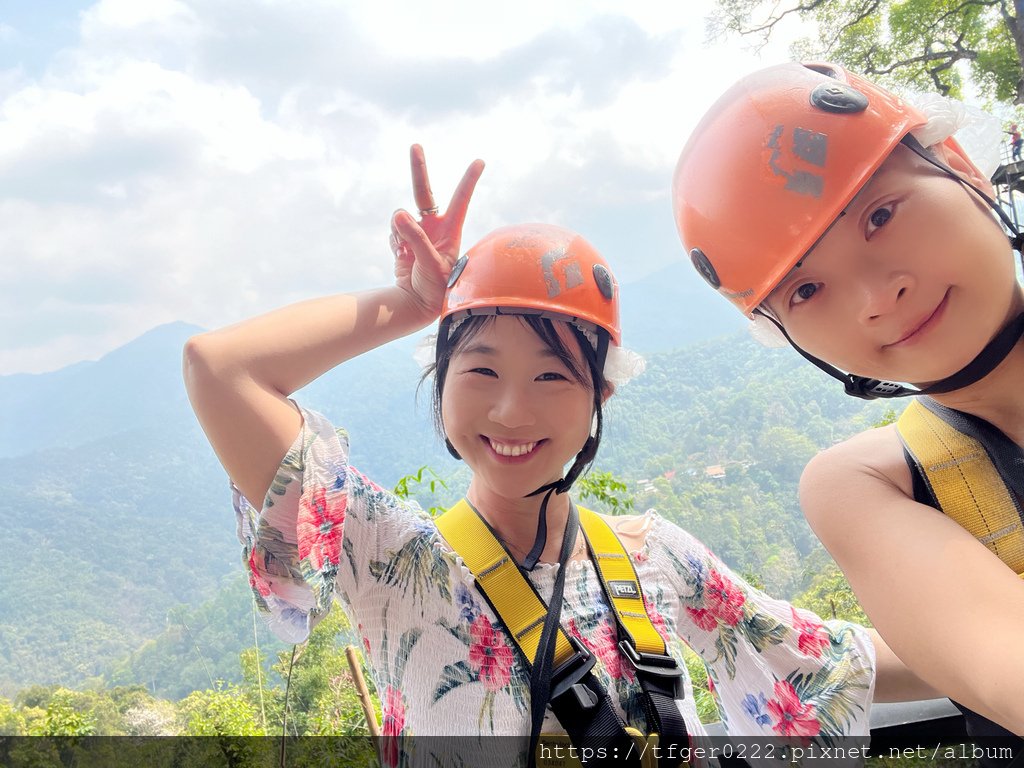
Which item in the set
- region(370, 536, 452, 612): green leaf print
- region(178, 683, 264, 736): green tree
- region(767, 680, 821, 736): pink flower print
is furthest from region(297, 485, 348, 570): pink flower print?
region(178, 683, 264, 736): green tree

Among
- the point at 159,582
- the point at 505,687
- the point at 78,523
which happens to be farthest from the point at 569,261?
the point at 78,523

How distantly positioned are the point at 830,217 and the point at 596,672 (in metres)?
0.98

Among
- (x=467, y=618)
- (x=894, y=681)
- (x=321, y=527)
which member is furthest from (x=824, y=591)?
(x=321, y=527)

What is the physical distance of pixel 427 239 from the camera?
1448mm

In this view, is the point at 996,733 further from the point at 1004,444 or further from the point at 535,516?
the point at 535,516

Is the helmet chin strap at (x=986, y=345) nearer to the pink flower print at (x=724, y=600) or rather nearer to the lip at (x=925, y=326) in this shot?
the lip at (x=925, y=326)

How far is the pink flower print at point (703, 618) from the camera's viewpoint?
1553 mm

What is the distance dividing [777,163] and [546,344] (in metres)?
0.58

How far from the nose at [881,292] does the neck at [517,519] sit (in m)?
0.81

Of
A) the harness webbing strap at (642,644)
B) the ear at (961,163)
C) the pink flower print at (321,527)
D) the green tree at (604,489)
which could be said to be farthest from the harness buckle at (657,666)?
the green tree at (604,489)

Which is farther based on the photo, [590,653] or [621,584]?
[621,584]

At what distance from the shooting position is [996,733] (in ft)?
3.31

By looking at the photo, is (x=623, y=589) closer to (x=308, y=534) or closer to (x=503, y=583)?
(x=503, y=583)

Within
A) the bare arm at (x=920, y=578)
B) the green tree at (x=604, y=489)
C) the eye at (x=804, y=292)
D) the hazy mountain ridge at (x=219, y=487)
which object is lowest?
the hazy mountain ridge at (x=219, y=487)
